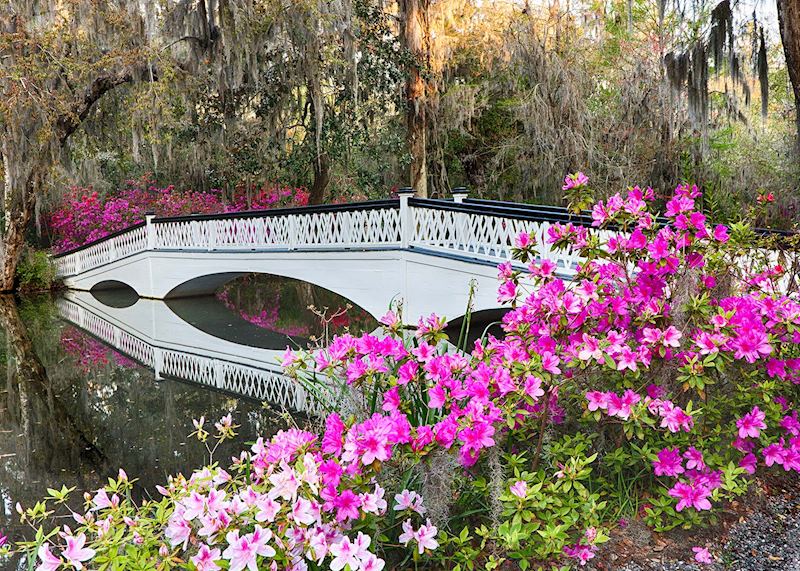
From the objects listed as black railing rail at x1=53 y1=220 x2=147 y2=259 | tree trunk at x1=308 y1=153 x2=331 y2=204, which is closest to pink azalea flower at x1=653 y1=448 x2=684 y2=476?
tree trunk at x1=308 y1=153 x2=331 y2=204

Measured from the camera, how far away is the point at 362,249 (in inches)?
429

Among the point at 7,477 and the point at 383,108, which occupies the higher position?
the point at 383,108

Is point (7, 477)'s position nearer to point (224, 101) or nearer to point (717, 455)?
point (717, 455)

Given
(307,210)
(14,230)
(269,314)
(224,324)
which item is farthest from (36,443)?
(14,230)

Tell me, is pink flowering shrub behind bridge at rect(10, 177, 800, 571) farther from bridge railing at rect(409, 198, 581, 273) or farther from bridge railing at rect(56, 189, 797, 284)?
bridge railing at rect(409, 198, 581, 273)

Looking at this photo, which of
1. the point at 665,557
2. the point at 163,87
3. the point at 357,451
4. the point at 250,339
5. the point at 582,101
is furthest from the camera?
the point at 582,101

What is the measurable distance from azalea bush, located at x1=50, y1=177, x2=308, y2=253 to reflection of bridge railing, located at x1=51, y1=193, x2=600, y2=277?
7.15 feet

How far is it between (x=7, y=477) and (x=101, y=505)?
3368 mm

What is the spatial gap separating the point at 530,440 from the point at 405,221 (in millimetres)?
7308

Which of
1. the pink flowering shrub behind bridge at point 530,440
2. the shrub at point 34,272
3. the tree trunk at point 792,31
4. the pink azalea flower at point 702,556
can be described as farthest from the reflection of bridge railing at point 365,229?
the pink azalea flower at point 702,556

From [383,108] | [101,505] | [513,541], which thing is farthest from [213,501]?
[383,108]

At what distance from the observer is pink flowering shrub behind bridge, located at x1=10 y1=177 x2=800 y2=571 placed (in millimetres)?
2170

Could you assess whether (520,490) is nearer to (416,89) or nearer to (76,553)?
(76,553)

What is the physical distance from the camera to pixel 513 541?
2.19 meters
